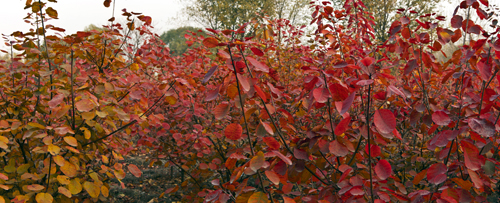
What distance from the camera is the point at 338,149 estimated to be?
1.26 m

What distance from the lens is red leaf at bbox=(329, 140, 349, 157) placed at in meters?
1.24

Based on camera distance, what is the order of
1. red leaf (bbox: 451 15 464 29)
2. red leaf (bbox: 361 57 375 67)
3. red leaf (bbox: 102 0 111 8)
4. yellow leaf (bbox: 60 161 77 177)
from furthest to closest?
red leaf (bbox: 102 0 111 8) < yellow leaf (bbox: 60 161 77 177) < red leaf (bbox: 451 15 464 29) < red leaf (bbox: 361 57 375 67)

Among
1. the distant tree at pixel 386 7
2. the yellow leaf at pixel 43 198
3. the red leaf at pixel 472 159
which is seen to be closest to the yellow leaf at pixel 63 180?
A: the yellow leaf at pixel 43 198

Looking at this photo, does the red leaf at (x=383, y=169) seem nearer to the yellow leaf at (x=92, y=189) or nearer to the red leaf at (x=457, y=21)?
the red leaf at (x=457, y=21)

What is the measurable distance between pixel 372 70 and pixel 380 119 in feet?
0.69

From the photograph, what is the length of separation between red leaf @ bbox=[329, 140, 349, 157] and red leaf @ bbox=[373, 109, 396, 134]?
21 centimetres

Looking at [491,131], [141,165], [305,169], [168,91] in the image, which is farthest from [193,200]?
[141,165]

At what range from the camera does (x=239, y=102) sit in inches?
51.5

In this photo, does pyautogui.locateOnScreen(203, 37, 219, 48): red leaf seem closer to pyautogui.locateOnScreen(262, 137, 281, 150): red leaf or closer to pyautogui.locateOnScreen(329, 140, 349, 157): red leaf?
pyautogui.locateOnScreen(262, 137, 281, 150): red leaf

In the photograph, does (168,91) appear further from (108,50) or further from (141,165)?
(141,165)

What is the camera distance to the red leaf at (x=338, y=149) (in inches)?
48.8

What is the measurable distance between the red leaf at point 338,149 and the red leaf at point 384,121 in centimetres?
21

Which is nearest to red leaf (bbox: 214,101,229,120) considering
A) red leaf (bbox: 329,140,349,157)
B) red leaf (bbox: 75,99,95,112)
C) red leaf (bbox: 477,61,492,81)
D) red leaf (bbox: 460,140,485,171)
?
red leaf (bbox: 329,140,349,157)

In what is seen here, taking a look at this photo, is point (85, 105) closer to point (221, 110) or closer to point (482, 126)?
point (221, 110)
